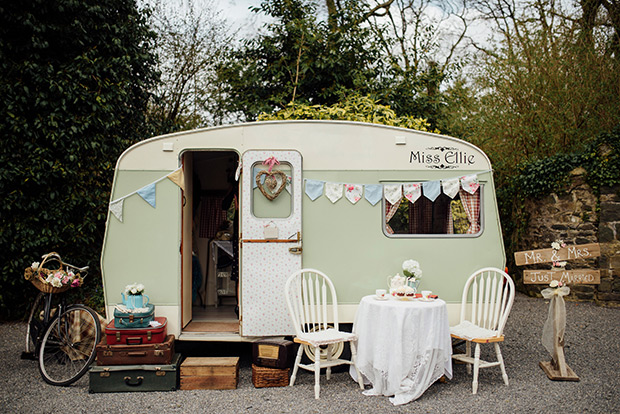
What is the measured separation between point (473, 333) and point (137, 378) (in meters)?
3.09

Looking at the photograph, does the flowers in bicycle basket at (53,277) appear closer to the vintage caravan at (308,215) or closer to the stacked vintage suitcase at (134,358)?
the vintage caravan at (308,215)

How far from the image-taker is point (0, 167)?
24.4 ft

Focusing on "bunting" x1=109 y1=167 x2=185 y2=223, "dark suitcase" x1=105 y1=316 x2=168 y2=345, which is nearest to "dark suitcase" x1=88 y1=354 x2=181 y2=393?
"dark suitcase" x1=105 y1=316 x2=168 y2=345

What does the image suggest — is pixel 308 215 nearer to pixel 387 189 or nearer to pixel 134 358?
pixel 387 189

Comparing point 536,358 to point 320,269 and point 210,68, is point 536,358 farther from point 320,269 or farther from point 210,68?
point 210,68

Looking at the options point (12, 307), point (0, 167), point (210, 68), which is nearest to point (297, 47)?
point (210, 68)

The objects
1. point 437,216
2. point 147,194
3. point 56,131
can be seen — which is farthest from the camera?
point 56,131

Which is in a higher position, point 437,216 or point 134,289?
point 437,216

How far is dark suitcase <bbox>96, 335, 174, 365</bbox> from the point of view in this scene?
15.9 feet

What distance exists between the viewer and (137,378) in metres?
4.80

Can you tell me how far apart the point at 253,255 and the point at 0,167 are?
452 cm

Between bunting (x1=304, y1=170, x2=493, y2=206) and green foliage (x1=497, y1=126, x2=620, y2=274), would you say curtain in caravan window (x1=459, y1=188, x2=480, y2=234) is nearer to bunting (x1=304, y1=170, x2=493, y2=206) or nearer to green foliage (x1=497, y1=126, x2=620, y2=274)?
bunting (x1=304, y1=170, x2=493, y2=206)

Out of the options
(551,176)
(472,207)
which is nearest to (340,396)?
(472,207)

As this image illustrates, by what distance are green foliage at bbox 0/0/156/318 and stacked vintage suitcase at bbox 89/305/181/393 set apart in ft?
11.4
